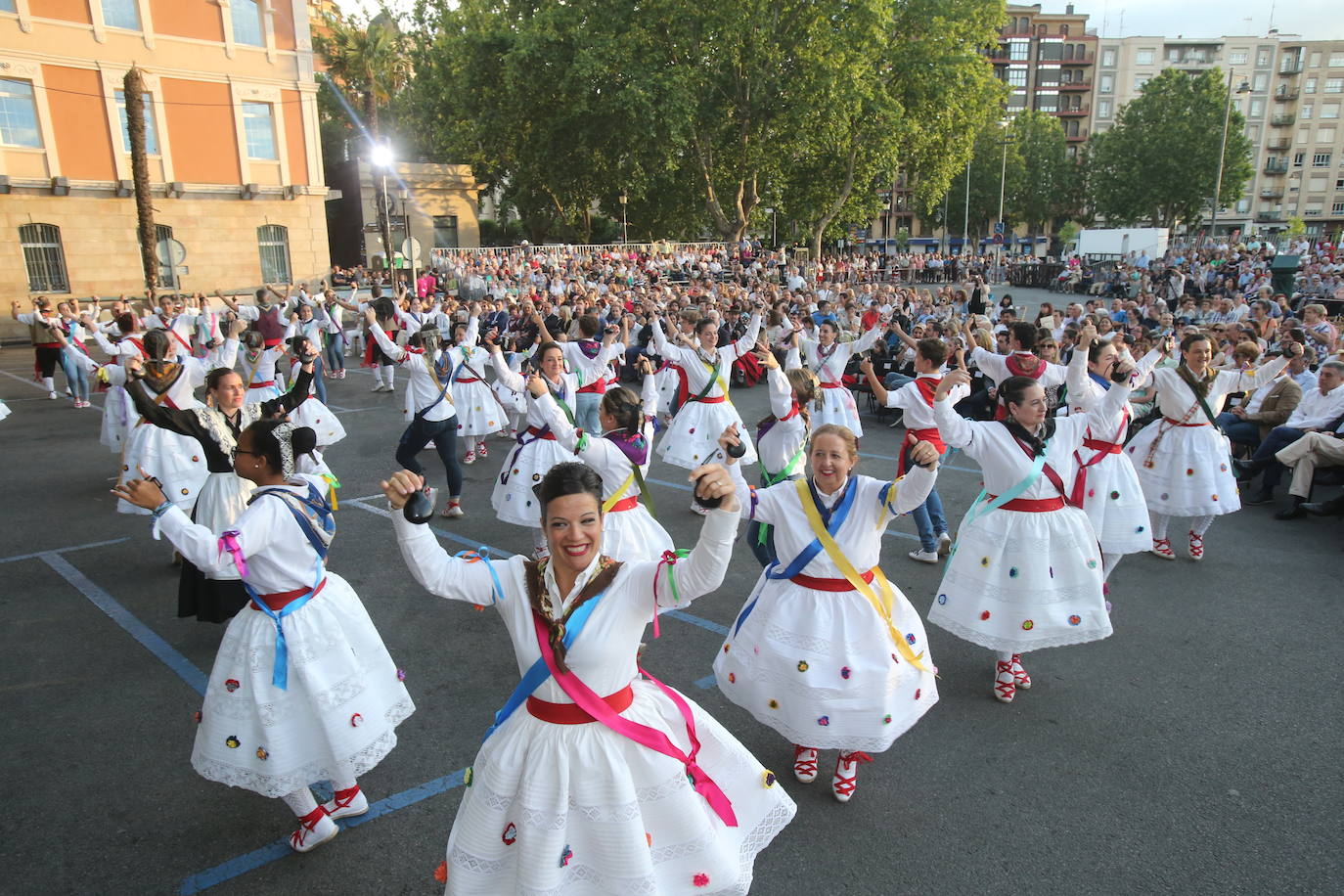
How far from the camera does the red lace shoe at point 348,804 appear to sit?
161 inches

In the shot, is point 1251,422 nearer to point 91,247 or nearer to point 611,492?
point 611,492

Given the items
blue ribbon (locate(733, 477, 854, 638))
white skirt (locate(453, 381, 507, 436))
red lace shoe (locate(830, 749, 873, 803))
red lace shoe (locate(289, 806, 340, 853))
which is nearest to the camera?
red lace shoe (locate(289, 806, 340, 853))

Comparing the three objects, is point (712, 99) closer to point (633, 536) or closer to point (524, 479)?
point (524, 479)

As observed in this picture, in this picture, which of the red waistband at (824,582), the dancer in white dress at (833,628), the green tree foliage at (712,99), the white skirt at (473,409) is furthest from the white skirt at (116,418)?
the green tree foliage at (712,99)

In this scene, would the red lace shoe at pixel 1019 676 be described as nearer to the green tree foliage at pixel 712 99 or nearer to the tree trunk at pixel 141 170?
the tree trunk at pixel 141 170

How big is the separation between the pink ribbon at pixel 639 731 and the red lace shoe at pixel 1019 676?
2995 millimetres

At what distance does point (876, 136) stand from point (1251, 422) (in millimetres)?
32985

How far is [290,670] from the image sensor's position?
369cm

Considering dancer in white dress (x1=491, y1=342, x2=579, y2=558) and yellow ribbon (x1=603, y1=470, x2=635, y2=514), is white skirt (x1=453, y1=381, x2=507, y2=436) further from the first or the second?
yellow ribbon (x1=603, y1=470, x2=635, y2=514)

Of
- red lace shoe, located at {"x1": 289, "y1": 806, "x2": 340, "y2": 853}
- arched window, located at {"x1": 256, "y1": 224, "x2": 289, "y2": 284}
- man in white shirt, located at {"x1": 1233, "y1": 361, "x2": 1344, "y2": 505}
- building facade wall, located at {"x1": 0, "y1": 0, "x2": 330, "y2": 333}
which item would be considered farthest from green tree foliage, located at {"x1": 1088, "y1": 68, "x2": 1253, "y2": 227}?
red lace shoe, located at {"x1": 289, "y1": 806, "x2": 340, "y2": 853}

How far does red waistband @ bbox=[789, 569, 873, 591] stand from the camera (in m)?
4.09

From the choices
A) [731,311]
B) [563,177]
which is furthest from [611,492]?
[563,177]

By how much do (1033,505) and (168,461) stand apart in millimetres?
7670

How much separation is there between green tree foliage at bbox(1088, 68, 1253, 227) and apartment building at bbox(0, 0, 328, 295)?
6049cm
